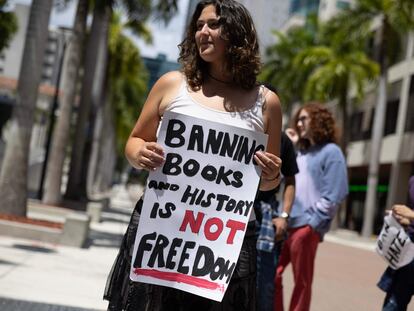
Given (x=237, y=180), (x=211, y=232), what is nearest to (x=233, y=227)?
(x=211, y=232)

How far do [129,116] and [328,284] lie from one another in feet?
180

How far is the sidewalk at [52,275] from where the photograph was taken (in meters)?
7.65

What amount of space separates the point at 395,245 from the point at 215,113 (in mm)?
2773

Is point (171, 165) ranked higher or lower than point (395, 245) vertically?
higher

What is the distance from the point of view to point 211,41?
365 cm

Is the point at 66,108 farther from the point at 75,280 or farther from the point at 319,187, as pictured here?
the point at 319,187

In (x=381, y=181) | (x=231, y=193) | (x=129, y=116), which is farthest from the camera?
(x=129, y=116)

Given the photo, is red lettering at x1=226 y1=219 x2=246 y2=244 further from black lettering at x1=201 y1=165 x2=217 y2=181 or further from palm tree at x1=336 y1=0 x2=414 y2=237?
palm tree at x1=336 y1=0 x2=414 y2=237

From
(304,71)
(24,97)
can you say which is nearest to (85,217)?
(24,97)

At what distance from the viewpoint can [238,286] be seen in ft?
11.6

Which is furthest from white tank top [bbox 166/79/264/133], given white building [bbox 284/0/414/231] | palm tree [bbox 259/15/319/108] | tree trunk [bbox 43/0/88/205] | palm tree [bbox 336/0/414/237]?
palm tree [bbox 259/15/319/108]

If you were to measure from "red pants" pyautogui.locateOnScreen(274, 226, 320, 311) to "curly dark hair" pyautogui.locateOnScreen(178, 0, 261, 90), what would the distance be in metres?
3.03

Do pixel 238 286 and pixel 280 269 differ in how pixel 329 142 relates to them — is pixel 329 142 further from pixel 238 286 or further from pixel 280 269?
pixel 238 286

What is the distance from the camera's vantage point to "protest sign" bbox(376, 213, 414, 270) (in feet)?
19.2
